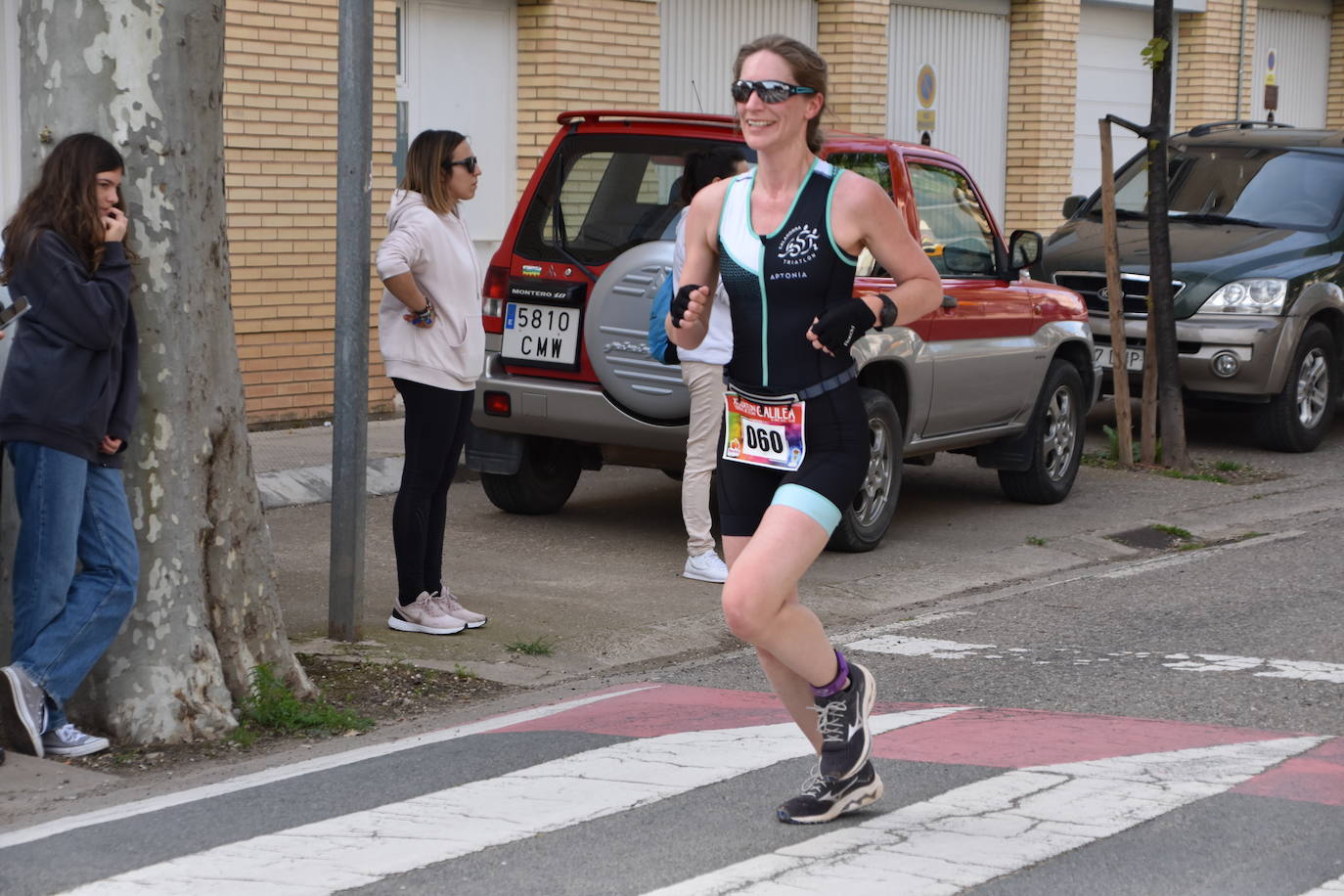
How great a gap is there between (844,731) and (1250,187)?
1070cm

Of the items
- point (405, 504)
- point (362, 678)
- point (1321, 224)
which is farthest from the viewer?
point (1321, 224)

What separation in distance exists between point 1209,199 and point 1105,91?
6.89 meters

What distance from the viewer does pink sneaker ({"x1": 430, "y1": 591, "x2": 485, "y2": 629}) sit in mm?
7809

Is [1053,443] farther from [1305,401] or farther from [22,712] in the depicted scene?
[22,712]

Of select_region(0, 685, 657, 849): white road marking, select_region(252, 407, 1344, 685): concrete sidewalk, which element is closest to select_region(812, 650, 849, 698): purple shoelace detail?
select_region(0, 685, 657, 849): white road marking

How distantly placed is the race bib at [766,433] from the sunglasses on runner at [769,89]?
75 cm

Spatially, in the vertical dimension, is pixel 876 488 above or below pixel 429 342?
below

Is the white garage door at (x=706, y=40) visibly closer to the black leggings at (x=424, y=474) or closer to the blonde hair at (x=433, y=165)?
the blonde hair at (x=433, y=165)

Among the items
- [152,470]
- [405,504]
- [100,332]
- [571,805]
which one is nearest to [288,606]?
[405,504]

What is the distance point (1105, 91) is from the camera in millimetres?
21219

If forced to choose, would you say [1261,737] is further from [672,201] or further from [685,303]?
[672,201]

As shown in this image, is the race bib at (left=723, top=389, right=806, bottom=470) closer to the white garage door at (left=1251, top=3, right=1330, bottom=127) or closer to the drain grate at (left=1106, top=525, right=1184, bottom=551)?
the drain grate at (left=1106, top=525, right=1184, bottom=551)

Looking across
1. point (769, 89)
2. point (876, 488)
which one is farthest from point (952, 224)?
point (769, 89)

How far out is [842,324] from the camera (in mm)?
4656
